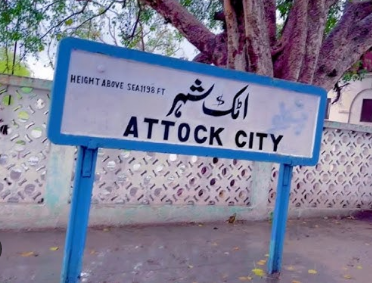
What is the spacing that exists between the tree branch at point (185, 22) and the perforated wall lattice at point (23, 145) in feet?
9.10

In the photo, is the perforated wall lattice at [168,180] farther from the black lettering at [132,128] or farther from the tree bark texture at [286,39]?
the black lettering at [132,128]

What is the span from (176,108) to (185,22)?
13.3 feet

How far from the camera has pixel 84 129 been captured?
7.34 feet

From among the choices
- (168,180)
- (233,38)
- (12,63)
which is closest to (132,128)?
(168,180)

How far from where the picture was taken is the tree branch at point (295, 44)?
5.27 m

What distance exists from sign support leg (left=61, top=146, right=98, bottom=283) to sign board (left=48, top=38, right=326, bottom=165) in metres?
0.11

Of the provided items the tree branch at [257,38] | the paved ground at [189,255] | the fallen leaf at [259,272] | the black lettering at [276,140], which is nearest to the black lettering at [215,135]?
the black lettering at [276,140]

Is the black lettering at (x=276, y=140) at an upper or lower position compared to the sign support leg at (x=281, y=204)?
upper

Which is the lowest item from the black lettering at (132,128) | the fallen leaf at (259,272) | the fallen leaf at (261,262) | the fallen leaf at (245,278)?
the fallen leaf at (245,278)

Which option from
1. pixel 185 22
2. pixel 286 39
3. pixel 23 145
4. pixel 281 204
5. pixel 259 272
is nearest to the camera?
pixel 281 204

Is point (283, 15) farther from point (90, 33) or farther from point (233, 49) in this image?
point (90, 33)

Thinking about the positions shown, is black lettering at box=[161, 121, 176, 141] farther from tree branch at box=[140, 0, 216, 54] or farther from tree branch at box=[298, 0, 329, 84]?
tree branch at box=[140, 0, 216, 54]

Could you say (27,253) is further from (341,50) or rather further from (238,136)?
(341,50)

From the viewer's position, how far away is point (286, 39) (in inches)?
Result: 217
